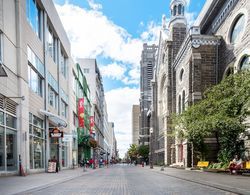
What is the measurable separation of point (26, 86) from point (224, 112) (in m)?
14.5

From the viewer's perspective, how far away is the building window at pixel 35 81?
80.0ft

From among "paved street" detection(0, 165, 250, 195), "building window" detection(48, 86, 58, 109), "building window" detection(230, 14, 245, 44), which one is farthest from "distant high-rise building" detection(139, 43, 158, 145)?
"paved street" detection(0, 165, 250, 195)

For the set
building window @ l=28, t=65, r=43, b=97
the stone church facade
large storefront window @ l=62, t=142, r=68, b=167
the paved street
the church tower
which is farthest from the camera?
the church tower

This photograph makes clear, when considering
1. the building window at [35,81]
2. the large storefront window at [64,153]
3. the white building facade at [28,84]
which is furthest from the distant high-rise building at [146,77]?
the building window at [35,81]

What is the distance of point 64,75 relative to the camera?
4050cm

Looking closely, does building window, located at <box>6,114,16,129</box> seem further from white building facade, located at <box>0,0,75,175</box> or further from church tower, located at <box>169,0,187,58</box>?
church tower, located at <box>169,0,187,58</box>

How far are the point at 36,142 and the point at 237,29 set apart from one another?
2333cm

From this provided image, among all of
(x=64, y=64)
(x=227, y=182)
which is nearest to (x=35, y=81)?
(x=64, y=64)

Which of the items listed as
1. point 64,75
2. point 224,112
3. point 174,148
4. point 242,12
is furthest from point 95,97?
point 224,112

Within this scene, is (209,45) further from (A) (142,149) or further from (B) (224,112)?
(A) (142,149)

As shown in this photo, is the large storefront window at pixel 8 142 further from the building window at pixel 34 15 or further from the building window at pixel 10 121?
the building window at pixel 34 15

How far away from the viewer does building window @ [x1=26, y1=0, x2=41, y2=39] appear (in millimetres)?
24625

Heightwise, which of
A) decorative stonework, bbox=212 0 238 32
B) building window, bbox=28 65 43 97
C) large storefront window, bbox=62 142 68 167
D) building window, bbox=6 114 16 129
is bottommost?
large storefront window, bbox=62 142 68 167

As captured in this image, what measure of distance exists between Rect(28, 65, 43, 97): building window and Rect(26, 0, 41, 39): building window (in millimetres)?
3452
